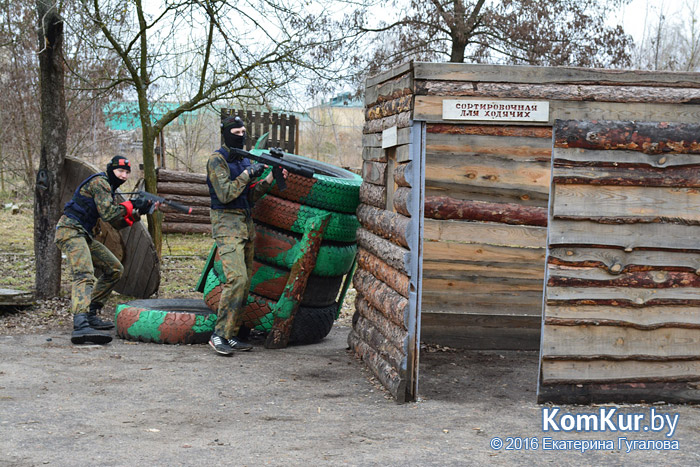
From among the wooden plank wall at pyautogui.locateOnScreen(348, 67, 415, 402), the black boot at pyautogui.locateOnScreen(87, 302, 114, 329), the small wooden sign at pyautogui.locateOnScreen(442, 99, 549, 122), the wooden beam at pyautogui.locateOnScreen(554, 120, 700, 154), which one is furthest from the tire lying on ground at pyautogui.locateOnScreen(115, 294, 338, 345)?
the wooden beam at pyautogui.locateOnScreen(554, 120, 700, 154)

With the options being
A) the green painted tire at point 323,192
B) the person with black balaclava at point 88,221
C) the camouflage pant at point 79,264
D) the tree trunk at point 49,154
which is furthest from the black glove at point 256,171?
the tree trunk at point 49,154

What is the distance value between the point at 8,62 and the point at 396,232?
15827mm

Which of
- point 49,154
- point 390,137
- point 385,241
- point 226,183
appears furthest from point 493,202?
point 49,154

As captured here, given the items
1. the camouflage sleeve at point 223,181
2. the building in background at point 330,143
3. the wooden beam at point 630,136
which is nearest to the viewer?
the wooden beam at point 630,136

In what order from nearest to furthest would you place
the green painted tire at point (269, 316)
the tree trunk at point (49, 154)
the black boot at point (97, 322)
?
the green painted tire at point (269, 316), the black boot at point (97, 322), the tree trunk at point (49, 154)

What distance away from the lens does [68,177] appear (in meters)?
9.39

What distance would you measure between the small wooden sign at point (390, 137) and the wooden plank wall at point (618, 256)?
124 centimetres

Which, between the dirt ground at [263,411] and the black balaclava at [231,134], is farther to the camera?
the black balaclava at [231,134]

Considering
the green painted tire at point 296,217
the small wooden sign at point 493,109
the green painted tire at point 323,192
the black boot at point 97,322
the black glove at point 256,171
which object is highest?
the small wooden sign at point 493,109

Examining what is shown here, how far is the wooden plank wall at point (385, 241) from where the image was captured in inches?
225

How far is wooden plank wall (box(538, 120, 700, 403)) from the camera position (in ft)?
18.2

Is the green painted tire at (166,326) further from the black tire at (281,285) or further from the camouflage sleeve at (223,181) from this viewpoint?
the camouflage sleeve at (223,181)

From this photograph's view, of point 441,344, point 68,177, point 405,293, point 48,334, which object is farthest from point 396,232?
point 68,177

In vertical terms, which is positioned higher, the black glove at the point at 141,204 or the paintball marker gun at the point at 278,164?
the paintball marker gun at the point at 278,164
